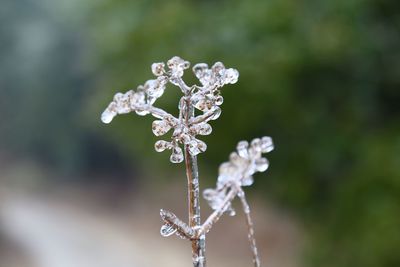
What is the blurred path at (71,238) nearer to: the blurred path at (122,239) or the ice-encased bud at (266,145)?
the blurred path at (122,239)

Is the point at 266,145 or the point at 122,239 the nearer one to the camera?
the point at 266,145

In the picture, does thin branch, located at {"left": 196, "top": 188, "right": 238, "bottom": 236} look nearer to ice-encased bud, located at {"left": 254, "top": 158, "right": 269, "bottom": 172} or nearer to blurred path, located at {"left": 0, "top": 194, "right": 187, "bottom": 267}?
ice-encased bud, located at {"left": 254, "top": 158, "right": 269, "bottom": 172}

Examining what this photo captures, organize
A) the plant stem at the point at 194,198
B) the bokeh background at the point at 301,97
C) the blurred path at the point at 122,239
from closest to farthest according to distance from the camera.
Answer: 1. the plant stem at the point at 194,198
2. the bokeh background at the point at 301,97
3. the blurred path at the point at 122,239

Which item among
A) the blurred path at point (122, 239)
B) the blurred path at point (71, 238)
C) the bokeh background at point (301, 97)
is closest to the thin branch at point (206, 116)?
the bokeh background at point (301, 97)

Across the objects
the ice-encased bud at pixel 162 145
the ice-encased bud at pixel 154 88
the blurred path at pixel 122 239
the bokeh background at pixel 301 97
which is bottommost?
the ice-encased bud at pixel 162 145

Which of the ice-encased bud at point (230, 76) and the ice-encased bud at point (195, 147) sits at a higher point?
the ice-encased bud at point (230, 76)

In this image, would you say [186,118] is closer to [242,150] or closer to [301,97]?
[242,150]

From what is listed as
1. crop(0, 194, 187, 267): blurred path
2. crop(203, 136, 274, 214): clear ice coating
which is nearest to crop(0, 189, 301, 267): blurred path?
crop(0, 194, 187, 267): blurred path

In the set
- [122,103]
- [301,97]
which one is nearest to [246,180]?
[122,103]
